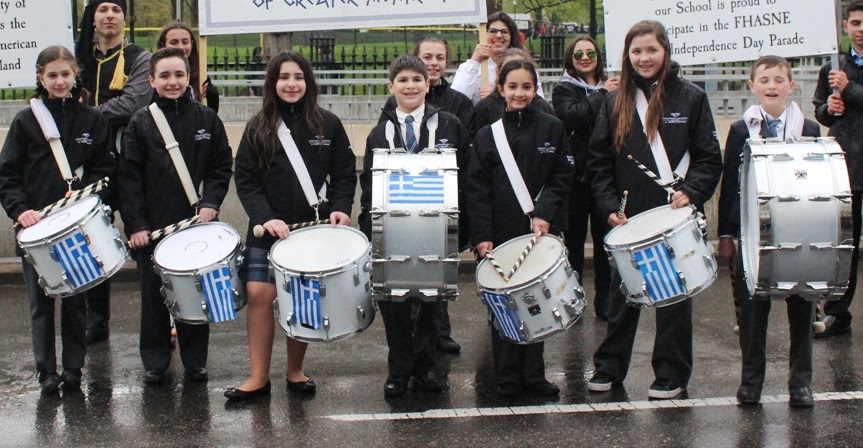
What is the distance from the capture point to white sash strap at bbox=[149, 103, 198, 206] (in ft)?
23.1

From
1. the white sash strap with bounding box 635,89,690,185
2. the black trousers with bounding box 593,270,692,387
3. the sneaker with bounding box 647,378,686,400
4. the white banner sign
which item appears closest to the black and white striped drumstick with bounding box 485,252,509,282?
the black trousers with bounding box 593,270,692,387

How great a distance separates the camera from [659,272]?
6.01m

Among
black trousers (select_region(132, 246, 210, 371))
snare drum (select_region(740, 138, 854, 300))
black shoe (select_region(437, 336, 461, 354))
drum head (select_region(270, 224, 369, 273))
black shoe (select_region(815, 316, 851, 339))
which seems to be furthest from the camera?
black shoe (select_region(815, 316, 851, 339))

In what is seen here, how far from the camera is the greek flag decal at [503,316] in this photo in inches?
242

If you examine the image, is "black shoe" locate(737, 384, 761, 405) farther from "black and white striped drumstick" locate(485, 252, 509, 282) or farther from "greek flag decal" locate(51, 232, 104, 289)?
"greek flag decal" locate(51, 232, 104, 289)

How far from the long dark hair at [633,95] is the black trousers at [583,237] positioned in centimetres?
191

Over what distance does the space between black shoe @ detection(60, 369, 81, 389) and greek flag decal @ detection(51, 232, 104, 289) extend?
28.2 inches

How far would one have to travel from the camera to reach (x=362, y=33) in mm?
16719

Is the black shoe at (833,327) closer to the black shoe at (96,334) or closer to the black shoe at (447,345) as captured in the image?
the black shoe at (447,345)

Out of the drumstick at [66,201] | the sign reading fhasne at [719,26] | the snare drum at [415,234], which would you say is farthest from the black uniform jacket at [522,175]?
the drumstick at [66,201]

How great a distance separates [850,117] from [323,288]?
386cm

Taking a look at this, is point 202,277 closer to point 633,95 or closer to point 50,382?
point 50,382

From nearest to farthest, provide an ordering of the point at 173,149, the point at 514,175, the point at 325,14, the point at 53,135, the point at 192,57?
the point at 514,175, the point at 53,135, the point at 173,149, the point at 325,14, the point at 192,57

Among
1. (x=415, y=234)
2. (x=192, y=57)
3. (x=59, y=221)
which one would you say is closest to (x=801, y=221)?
(x=415, y=234)
